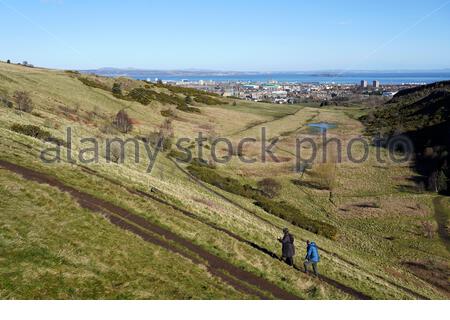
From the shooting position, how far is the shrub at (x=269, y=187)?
157ft

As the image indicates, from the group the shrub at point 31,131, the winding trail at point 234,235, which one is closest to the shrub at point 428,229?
the winding trail at point 234,235

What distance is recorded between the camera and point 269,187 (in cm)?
4906

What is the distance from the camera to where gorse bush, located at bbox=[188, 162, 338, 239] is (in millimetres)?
35312

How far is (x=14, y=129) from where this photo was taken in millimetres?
35375

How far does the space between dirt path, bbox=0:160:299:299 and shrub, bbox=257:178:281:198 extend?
93.8 ft

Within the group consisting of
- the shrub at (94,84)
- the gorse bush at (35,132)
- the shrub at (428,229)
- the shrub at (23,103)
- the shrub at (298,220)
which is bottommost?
the shrub at (428,229)

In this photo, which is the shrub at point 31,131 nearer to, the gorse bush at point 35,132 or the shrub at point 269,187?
the gorse bush at point 35,132

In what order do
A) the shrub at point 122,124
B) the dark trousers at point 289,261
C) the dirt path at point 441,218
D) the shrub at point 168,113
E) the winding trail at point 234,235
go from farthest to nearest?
the shrub at point 168,113
the shrub at point 122,124
the dirt path at point 441,218
the dark trousers at point 289,261
the winding trail at point 234,235

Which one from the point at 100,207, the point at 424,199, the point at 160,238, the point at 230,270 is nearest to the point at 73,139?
the point at 100,207

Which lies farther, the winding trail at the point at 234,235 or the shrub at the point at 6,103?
the shrub at the point at 6,103

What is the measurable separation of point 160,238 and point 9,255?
21.5 feet

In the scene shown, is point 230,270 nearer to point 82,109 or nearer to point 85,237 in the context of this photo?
point 85,237

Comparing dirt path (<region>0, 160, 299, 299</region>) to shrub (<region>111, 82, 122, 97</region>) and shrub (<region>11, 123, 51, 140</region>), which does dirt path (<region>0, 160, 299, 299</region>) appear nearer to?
shrub (<region>11, 123, 51, 140</region>)
